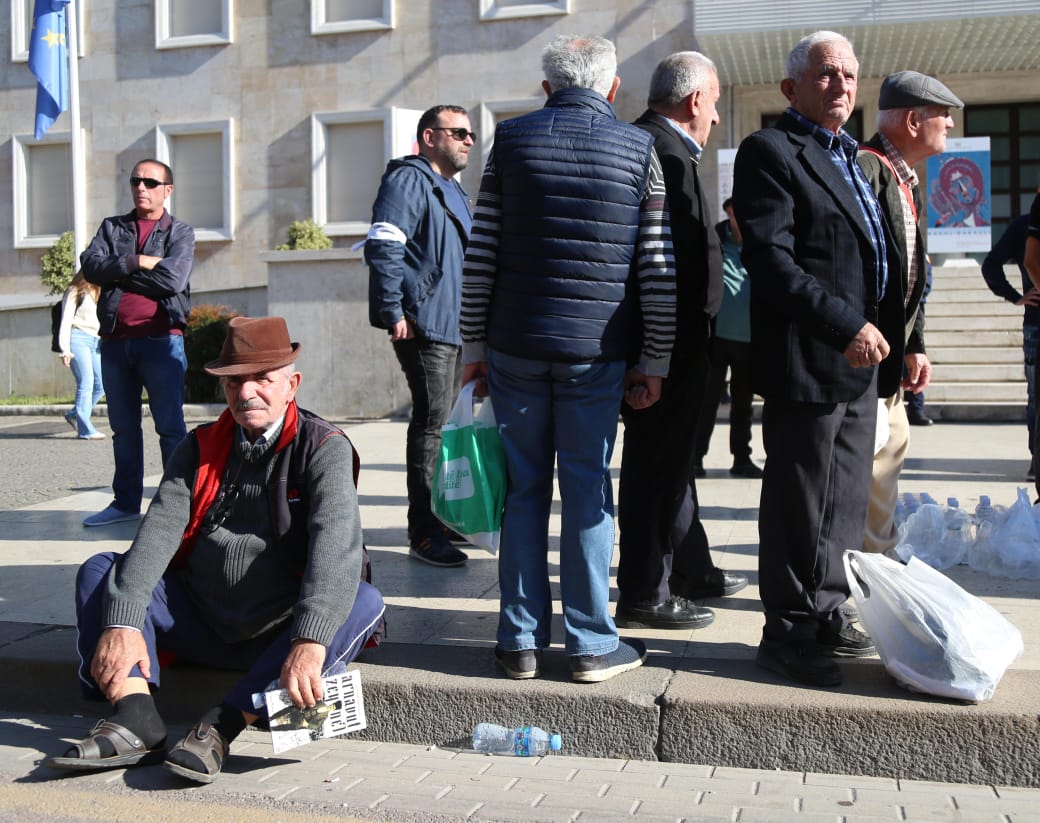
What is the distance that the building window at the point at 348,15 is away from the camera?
21.0m

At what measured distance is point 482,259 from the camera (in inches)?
155

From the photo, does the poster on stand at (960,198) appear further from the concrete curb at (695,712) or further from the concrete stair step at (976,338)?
the concrete curb at (695,712)

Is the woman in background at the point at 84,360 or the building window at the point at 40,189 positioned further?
the building window at the point at 40,189

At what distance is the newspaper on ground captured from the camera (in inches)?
139

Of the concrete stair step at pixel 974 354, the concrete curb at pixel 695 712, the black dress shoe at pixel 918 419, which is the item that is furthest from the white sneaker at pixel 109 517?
the concrete stair step at pixel 974 354

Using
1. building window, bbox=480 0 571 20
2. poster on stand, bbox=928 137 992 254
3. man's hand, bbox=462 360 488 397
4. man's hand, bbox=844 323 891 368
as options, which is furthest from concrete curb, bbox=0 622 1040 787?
building window, bbox=480 0 571 20

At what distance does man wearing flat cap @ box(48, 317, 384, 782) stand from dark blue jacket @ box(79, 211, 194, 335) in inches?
111

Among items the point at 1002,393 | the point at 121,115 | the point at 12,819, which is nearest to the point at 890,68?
the point at 1002,393

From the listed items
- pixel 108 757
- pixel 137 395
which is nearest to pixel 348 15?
pixel 137 395

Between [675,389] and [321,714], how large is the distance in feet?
5.30

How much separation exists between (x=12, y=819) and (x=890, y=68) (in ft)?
62.6

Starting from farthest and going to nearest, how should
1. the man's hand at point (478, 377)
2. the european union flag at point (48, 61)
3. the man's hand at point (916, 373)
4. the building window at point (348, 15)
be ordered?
the building window at point (348, 15) < the european union flag at point (48, 61) < the man's hand at point (916, 373) < the man's hand at point (478, 377)

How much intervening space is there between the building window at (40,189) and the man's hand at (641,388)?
2113 cm

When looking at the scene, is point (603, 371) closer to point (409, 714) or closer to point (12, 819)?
point (409, 714)
